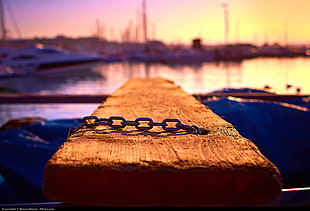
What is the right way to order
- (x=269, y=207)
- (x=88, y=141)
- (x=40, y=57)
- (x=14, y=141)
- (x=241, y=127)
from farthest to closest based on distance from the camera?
(x=40, y=57) < (x=14, y=141) < (x=241, y=127) < (x=88, y=141) < (x=269, y=207)

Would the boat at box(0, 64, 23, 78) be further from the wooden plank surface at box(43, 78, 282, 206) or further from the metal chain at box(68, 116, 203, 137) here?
the wooden plank surface at box(43, 78, 282, 206)

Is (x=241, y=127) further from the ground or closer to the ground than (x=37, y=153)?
further from the ground

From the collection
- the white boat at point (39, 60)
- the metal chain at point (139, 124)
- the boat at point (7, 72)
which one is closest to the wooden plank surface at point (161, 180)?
the metal chain at point (139, 124)

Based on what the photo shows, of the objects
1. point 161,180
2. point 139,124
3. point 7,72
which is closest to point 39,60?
point 7,72

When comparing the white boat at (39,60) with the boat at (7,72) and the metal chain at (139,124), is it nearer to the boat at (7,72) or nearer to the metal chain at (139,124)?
the boat at (7,72)

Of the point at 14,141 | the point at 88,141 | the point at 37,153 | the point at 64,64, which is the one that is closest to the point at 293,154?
the point at 88,141

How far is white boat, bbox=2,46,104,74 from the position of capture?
34.9m

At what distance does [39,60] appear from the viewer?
117ft

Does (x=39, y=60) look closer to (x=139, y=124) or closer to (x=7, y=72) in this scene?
(x=7, y=72)

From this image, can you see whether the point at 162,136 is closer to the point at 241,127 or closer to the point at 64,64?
the point at 241,127

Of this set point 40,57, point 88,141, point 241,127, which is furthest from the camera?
point 40,57

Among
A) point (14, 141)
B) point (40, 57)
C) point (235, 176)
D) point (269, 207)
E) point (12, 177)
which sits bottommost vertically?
point (12, 177)

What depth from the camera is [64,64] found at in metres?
36.7

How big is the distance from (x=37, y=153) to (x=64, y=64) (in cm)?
3474
